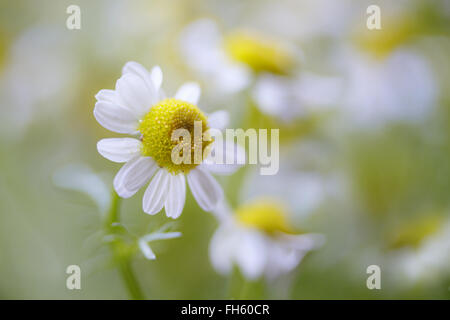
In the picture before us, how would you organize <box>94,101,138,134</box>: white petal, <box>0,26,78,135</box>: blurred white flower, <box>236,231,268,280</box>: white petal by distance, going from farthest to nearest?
<box>0,26,78,135</box>: blurred white flower → <box>236,231,268,280</box>: white petal → <box>94,101,138,134</box>: white petal

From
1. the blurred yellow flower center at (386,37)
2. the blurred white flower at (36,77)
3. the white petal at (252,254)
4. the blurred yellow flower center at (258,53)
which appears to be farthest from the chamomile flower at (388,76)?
the blurred white flower at (36,77)

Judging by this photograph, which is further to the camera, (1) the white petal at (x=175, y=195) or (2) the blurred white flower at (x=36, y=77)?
(2) the blurred white flower at (x=36, y=77)

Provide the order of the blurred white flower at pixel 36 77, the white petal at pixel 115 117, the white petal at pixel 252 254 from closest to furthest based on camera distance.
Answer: the white petal at pixel 115 117 < the white petal at pixel 252 254 < the blurred white flower at pixel 36 77

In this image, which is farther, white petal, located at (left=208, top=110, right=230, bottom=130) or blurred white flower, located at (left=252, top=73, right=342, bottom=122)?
blurred white flower, located at (left=252, top=73, right=342, bottom=122)

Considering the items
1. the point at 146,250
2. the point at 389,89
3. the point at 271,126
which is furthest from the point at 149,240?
the point at 389,89

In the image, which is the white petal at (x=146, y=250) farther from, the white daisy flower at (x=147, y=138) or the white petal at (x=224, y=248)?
the white petal at (x=224, y=248)

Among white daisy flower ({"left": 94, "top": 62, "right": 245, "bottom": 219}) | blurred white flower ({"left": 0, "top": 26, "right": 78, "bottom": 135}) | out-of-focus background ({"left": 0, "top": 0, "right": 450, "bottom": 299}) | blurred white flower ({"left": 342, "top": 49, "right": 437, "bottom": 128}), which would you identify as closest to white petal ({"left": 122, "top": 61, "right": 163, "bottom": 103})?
white daisy flower ({"left": 94, "top": 62, "right": 245, "bottom": 219})

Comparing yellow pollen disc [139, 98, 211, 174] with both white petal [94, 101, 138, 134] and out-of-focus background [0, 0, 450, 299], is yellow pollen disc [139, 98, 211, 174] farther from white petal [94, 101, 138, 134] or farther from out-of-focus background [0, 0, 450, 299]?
out-of-focus background [0, 0, 450, 299]
